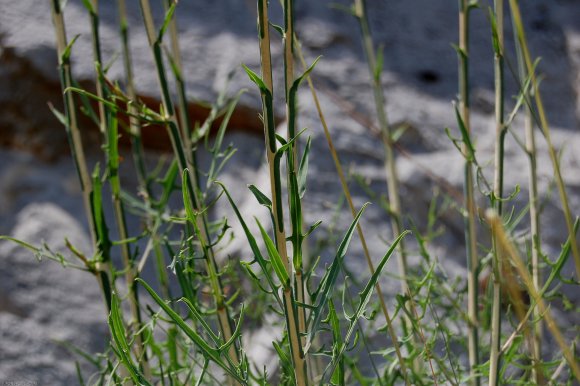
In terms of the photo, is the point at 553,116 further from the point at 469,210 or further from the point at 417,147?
the point at 469,210

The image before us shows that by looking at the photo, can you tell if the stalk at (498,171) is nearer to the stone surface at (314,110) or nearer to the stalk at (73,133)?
the stalk at (73,133)

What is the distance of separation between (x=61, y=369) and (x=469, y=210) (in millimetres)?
640

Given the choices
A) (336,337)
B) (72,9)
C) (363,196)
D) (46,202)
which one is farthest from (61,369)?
(336,337)

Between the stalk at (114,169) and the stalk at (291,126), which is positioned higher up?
the stalk at (114,169)

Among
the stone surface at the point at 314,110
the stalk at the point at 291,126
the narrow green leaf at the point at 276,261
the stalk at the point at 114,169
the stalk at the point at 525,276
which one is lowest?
the stalk at the point at 525,276

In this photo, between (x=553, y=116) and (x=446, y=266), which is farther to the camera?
(x=553, y=116)

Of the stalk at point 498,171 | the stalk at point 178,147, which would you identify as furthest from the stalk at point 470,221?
the stalk at point 178,147

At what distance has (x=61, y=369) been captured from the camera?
1.06 meters

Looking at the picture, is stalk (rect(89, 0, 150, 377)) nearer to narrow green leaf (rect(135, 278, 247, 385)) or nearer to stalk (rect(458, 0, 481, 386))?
narrow green leaf (rect(135, 278, 247, 385))

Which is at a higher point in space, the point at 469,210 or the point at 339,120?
the point at 339,120

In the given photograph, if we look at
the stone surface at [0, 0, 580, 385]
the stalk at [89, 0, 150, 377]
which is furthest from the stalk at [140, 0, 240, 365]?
the stone surface at [0, 0, 580, 385]

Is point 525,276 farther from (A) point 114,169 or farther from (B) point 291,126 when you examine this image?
(A) point 114,169

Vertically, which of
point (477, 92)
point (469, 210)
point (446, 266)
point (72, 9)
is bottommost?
point (469, 210)

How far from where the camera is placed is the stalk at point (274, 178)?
0.41 metres
